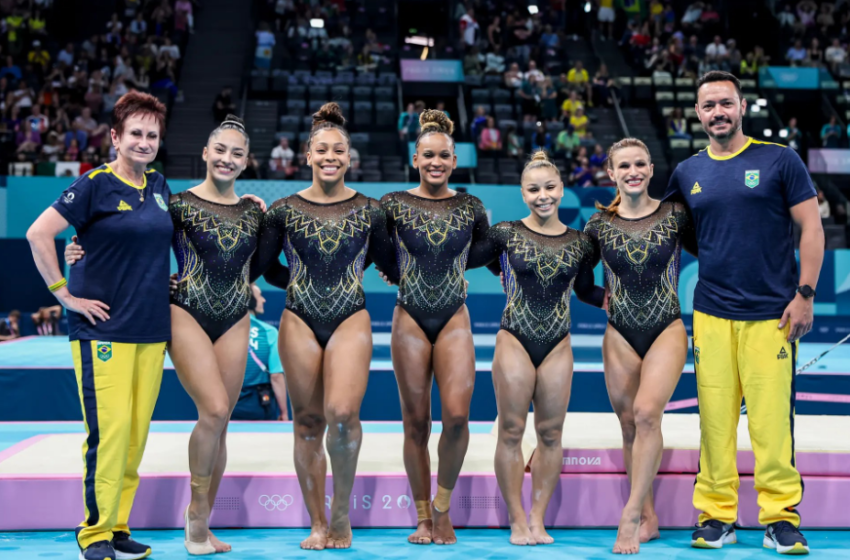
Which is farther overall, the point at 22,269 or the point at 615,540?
the point at 22,269

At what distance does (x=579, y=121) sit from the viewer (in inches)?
508

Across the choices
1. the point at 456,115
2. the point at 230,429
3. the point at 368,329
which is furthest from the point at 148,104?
the point at 456,115

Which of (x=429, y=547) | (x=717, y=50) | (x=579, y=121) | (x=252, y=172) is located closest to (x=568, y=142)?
(x=579, y=121)

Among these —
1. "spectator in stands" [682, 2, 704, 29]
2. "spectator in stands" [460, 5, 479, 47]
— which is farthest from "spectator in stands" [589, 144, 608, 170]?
"spectator in stands" [682, 2, 704, 29]

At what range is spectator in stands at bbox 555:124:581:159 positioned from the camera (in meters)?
12.0

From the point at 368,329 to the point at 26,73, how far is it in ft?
43.5

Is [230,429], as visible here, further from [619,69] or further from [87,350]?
[619,69]

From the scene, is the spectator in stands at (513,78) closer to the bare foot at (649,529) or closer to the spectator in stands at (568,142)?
the spectator in stands at (568,142)

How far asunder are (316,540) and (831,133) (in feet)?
40.9

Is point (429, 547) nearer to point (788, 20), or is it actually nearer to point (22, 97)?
point (22, 97)

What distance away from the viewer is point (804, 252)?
3449 millimetres

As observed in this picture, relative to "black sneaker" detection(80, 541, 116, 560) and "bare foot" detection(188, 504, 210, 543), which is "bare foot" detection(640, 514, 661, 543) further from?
"black sneaker" detection(80, 541, 116, 560)

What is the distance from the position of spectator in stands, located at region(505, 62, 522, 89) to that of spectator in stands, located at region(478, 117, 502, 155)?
6.65ft

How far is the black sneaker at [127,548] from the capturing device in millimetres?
3201
